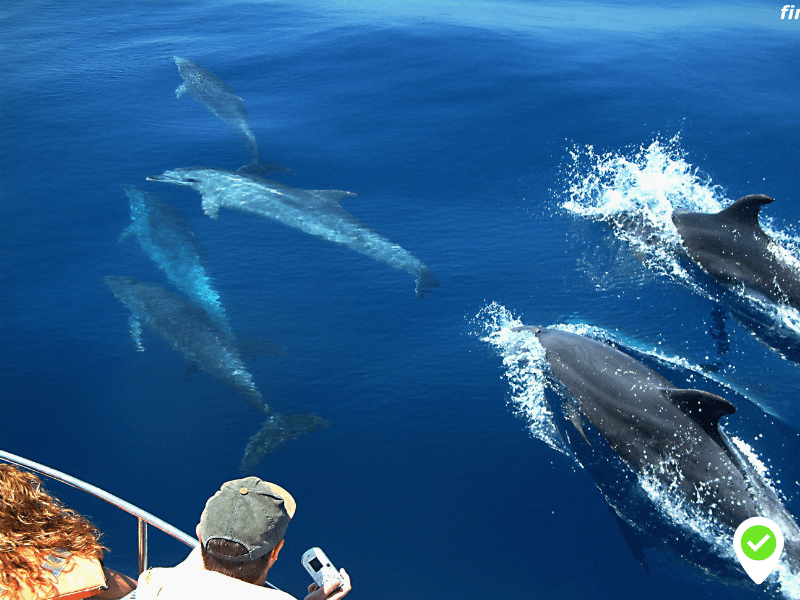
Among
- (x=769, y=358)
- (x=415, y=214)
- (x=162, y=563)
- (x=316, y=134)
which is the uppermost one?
(x=316, y=134)

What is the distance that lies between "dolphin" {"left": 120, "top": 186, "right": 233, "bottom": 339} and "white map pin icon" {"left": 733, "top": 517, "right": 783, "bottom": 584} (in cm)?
769

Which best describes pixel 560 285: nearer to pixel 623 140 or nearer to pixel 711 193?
pixel 711 193

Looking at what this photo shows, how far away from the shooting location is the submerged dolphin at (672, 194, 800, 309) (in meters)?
12.1

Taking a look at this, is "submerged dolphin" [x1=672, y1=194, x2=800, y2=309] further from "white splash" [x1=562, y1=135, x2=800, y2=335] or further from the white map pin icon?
the white map pin icon

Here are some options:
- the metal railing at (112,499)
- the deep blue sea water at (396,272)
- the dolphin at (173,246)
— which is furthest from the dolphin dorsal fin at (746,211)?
the metal railing at (112,499)

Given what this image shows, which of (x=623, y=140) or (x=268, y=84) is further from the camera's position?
(x=268, y=84)

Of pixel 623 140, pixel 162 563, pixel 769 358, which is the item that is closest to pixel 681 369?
pixel 769 358

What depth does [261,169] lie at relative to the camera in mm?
16453

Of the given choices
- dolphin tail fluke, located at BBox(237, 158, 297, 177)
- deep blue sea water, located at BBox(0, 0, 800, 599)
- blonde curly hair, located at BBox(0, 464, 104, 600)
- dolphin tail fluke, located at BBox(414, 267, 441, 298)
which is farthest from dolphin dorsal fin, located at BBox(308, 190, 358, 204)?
blonde curly hair, located at BBox(0, 464, 104, 600)

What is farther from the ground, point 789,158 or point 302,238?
point 789,158

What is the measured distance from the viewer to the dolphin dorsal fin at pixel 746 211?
480 inches

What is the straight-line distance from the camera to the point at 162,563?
718 centimetres

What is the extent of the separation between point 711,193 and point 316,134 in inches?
406

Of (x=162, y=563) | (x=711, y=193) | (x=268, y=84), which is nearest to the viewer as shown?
(x=162, y=563)
